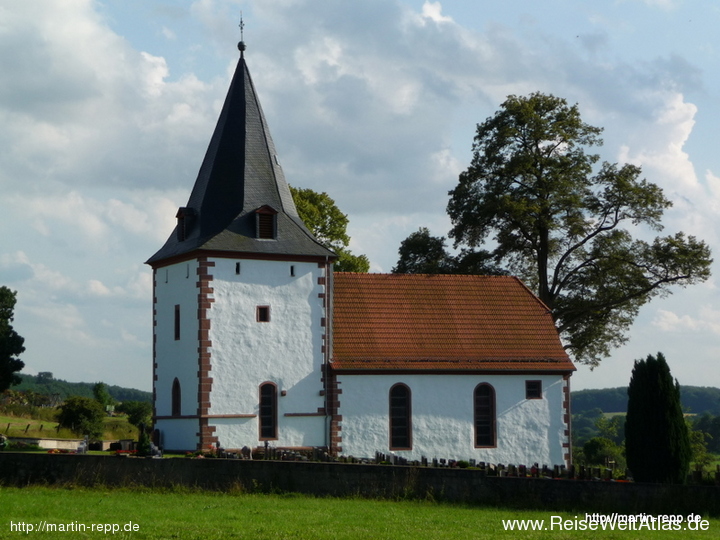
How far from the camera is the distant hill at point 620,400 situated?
172250 mm

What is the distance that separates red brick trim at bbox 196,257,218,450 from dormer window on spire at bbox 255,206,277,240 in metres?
2.15

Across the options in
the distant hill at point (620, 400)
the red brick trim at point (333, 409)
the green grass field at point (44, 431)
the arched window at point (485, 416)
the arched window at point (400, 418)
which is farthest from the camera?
the distant hill at point (620, 400)

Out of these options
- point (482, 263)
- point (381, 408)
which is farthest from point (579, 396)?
point (381, 408)

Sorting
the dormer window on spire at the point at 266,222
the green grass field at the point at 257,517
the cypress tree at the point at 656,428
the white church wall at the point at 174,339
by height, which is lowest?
the green grass field at the point at 257,517

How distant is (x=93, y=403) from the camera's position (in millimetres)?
51469

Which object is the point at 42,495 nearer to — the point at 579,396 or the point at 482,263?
the point at 482,263

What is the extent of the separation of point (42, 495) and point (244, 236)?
46.6 ft

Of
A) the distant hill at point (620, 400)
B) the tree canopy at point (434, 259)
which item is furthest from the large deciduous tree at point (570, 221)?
the distant hill at point (620, 400)

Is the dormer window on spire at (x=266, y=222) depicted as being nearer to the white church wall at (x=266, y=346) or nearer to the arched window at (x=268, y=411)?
the white church wall at (x=266, y=346)

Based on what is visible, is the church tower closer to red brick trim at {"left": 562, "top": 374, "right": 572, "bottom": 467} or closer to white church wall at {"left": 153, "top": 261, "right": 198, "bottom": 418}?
white church wall at {"left": 153, "top": 261, "right": 198, "bottom": 418}

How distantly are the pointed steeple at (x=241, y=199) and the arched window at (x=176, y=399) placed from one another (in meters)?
4.42

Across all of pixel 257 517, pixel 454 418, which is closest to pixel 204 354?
pixel 454 418

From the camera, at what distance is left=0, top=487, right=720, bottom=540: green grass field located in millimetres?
17969

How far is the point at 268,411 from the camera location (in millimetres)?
35562
